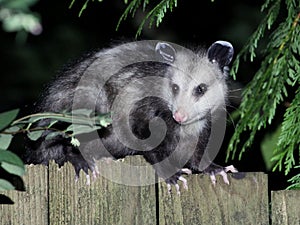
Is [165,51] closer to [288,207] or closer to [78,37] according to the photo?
[78,37]

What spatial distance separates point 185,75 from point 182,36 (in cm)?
59

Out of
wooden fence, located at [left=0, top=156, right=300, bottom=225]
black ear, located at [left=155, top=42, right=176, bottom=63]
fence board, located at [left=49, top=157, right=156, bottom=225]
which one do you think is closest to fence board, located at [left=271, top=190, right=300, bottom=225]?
wooden fence, located at [left=0, top=156, right=300, bottom=225]

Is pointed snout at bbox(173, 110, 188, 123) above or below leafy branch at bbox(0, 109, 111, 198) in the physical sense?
above

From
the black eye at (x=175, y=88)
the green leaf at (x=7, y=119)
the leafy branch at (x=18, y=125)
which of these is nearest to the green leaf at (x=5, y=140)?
the leafy branch at (x=18, y=125)

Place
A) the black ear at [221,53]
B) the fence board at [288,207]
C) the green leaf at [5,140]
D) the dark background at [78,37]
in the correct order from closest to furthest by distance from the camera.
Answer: the green leaf at [5,140]
the fence board at [288,207]
the black ear at [221,53]
the dark background at [78,37]

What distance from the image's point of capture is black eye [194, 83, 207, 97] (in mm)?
3593

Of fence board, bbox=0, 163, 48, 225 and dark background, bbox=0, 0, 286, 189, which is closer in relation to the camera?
fence board, bbox=0, 163, 48, 225

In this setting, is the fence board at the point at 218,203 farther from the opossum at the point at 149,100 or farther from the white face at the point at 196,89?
the white face at the point at 196,89

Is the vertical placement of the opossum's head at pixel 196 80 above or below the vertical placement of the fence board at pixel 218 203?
above

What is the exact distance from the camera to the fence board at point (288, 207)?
1.85m

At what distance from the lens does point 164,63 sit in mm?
3621

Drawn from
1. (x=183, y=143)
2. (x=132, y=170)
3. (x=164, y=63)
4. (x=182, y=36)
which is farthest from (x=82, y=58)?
(x=132, y=170)

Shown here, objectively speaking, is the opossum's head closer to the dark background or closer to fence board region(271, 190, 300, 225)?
the dark background

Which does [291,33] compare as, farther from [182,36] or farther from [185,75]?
[182,36]
